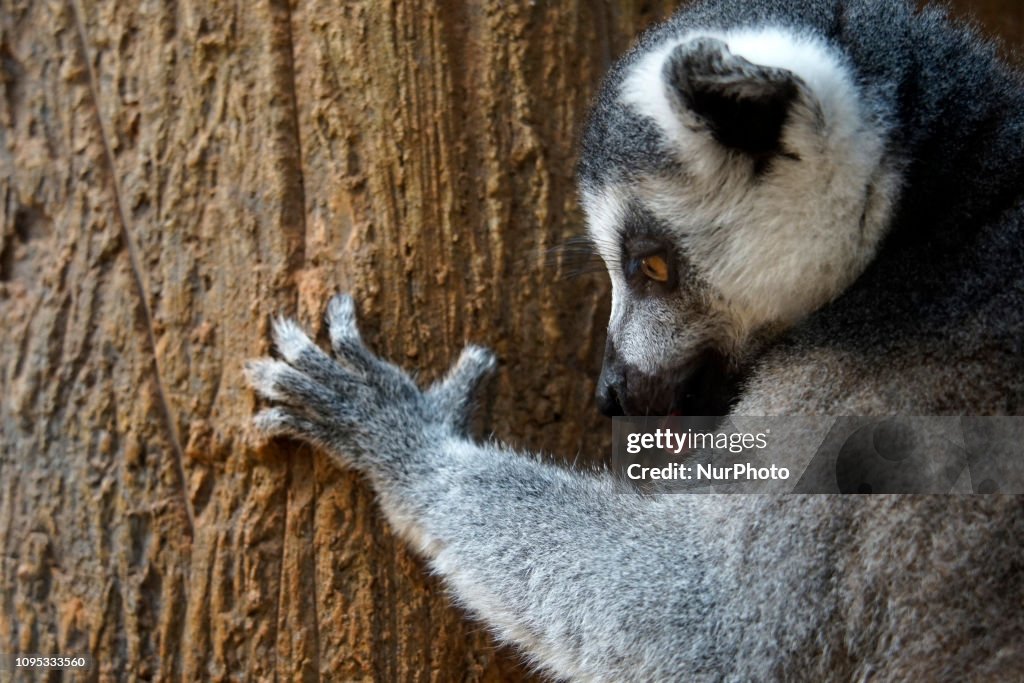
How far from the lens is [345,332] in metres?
3.75

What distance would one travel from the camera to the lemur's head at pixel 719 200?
3.25m

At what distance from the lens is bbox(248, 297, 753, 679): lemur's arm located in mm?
3527

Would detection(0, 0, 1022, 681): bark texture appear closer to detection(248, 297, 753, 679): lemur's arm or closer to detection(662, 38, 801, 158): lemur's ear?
detection(248, 297, 753, 679): lemur's arm

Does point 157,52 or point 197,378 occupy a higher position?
point 157,52

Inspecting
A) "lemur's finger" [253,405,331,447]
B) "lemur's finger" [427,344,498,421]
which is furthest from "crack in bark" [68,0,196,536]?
"lemur's finger" [427,344,498,421]

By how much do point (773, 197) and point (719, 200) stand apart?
0.59 ft

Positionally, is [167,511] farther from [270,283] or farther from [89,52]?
[89,52]

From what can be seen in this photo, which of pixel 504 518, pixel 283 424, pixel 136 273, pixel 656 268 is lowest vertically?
pixel 504 518

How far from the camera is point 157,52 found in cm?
376

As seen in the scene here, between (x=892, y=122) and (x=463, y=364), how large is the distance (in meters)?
1.68

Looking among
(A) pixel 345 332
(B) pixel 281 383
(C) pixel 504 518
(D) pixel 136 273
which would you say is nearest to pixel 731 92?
(A) pixel 345 332

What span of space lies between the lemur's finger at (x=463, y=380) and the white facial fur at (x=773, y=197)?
1.66 feet

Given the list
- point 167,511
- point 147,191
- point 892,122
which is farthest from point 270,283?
point 892,122

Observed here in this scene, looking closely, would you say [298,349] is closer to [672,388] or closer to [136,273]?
[136,273]
